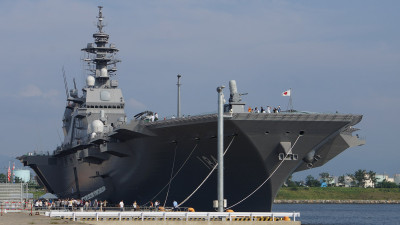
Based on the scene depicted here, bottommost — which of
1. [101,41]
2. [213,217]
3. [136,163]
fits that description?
[213,217]

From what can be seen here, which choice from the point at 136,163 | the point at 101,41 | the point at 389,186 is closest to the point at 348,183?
the point at 389,186

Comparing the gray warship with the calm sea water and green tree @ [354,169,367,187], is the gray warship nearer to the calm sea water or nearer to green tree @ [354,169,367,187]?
the calm sea water

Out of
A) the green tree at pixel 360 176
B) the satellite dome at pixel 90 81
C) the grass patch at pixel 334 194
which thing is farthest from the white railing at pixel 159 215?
the green tree at pixel 360 176

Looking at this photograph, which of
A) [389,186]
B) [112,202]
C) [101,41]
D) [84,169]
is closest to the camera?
[112,202]

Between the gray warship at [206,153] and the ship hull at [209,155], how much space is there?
1.9 inches

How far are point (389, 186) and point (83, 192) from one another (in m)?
109

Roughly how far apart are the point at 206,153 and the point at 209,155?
0.18 m

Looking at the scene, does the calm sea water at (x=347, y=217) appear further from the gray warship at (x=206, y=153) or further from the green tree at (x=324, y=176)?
the green tree at (x=324, y=176)

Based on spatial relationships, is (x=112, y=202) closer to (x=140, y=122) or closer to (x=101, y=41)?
(x=140, y=122)

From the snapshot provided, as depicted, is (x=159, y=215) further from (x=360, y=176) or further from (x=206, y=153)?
(x=360, y=176)

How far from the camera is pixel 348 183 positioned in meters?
186

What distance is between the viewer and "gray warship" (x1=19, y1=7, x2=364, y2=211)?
3447cm

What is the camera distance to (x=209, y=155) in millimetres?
36781

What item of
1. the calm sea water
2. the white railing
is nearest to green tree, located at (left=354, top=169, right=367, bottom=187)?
the calm sea water
